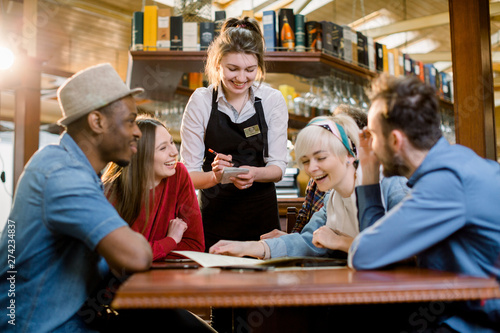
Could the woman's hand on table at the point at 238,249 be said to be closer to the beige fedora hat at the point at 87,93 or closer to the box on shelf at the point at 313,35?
the beige fedora hat at the point at 87,93

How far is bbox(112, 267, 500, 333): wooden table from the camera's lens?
2.76ft

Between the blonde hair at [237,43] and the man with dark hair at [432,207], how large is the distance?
1084mm

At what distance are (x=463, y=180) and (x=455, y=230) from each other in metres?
0.12

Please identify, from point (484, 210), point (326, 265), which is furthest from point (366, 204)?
point (484, 210)

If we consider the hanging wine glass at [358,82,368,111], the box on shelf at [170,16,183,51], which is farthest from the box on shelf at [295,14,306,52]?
the hanging wine glass at [358,82,368,111]

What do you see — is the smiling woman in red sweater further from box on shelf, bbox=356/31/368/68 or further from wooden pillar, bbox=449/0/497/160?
box on shelf, bbox=356/31/368/68

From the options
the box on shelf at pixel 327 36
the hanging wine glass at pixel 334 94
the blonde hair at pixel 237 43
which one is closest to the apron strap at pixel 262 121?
the blonde hair at pixel 237 43

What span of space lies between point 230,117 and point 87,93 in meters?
1.11

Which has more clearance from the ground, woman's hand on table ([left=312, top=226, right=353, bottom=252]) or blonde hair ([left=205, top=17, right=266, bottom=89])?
blonde hair ([left=205, top=17, right=266, bottom=89])

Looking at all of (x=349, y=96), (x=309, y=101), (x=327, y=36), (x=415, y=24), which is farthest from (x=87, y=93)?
(x=415, y=24)

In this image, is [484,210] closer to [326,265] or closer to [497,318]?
[497,318]

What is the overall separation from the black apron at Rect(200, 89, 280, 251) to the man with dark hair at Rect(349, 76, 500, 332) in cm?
117

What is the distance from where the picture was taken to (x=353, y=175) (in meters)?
1.64

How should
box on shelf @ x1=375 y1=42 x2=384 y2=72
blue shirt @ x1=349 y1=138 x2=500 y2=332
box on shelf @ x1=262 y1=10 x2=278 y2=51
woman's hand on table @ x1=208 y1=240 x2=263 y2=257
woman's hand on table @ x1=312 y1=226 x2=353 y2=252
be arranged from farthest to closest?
box on shelf @ x1=375 y1=42 x2=384 y2=72, box on shelf @ x1=262 y1=10 x2=278 y2=51, woman's hand on table @ x1=208 y1=240 x2=263 y2=257, woman's hand on table @ x1=312 y1=226 x2=353 y2=252, blue shirt @ x1=349 y1=138 x2=500 y2=332
